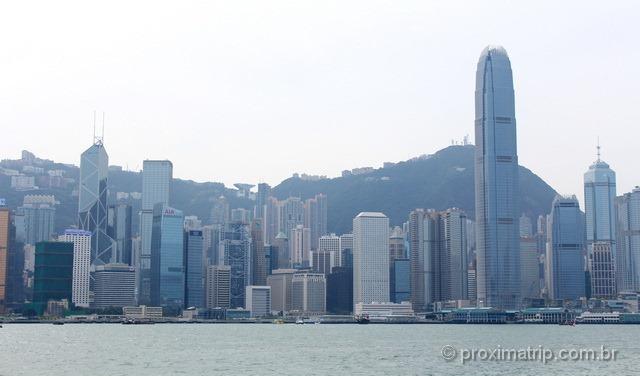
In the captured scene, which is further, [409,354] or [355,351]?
[355,351]

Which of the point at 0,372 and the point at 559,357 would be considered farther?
the point at 559,357

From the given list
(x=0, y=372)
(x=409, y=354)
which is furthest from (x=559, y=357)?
(x=0, y=372)

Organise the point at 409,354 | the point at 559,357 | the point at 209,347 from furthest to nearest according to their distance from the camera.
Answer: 1. the point at 209,347
2. the point at 409,354
3. the point at 559,357

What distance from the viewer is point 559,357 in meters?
114

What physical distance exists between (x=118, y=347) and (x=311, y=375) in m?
52.8

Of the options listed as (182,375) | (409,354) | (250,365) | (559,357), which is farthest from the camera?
(409,354)

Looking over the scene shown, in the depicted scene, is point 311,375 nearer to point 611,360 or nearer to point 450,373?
point 450,373

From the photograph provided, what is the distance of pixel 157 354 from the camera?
122 meters

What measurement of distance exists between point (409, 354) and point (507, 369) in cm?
2841

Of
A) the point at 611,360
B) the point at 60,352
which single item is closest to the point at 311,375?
the point at 611,360

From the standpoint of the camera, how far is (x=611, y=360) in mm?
110500

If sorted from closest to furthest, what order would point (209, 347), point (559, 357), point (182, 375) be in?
point (182, 375), point (559, 357), point (209, 347)

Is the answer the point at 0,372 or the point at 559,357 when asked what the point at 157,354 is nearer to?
the point at 0,372

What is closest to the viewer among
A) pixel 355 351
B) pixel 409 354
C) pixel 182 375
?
pixel 182 375
